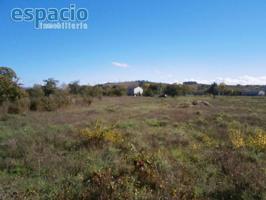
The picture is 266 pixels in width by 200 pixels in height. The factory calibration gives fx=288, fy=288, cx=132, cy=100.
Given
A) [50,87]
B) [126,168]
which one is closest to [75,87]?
[50,87]

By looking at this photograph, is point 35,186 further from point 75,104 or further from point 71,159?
point 75,104

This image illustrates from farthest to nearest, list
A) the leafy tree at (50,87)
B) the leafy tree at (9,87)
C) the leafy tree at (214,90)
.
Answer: the leafy tree at (214,90) < the leafy tree at (50,87) < the leafy tree at (9,87)

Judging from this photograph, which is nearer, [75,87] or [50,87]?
[50,87]

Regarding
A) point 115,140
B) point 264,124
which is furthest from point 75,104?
point 115,140

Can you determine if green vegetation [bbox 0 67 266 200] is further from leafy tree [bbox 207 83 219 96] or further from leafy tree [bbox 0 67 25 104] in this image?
leafy tree [bbox 207 83 219 96]

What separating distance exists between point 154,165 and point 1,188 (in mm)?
2763

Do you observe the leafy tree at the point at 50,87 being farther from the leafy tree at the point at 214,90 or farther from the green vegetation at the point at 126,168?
the leafy tree at the point at 214,90

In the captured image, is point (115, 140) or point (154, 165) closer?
point (154, 165)

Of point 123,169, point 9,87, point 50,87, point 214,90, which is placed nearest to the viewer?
point 123,169

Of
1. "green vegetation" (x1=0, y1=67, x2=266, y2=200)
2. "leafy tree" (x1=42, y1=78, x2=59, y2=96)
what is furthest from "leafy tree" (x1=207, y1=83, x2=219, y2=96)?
"green vegetation" (x1=0, y1=67, x2=266, y2=200)

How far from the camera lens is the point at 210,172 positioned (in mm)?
5965

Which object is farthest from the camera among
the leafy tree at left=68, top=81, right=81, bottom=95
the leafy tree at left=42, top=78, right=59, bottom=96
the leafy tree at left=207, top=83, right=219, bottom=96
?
the leafy tree at left=207, top=83, right=219, bottom=96

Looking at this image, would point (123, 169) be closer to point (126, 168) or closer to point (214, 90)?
point (126, 168)

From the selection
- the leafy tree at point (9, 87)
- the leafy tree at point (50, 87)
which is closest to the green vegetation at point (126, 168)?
the leafy tree at point (9, 87)
